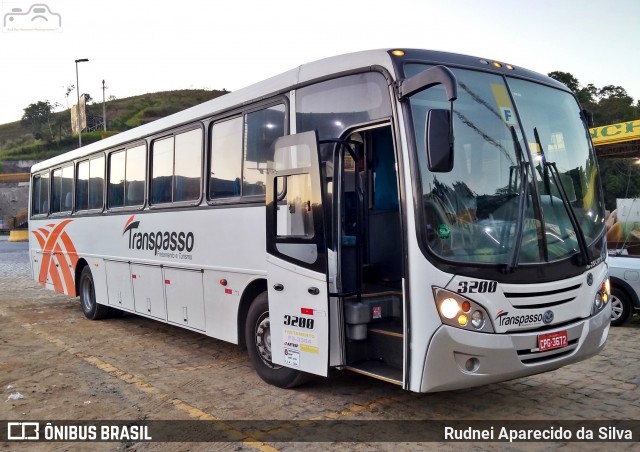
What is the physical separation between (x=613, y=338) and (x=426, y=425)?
472 centimetres

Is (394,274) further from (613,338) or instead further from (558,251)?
(613,338)

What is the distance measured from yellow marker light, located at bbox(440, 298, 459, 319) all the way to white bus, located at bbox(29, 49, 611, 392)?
2cm

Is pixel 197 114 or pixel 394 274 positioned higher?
pixel 197 114

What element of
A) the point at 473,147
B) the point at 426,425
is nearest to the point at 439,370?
the point at 426,425

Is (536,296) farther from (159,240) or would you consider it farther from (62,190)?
(62,190)

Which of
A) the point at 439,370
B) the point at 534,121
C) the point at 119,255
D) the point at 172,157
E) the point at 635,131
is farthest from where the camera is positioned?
the point at 635,131

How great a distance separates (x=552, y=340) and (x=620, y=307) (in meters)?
5.05

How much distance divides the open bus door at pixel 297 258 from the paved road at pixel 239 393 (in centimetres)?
63

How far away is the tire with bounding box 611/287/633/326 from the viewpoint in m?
9.06

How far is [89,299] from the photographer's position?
11.2 m

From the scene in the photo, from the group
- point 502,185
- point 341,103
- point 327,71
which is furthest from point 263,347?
point 502,185

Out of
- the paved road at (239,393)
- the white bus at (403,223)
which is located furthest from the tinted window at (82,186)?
the white bus at (403,223)

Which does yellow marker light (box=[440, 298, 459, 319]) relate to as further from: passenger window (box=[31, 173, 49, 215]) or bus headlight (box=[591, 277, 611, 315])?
passenger window (box=[31, 173, 49, 215])

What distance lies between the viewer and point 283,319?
5.76m
